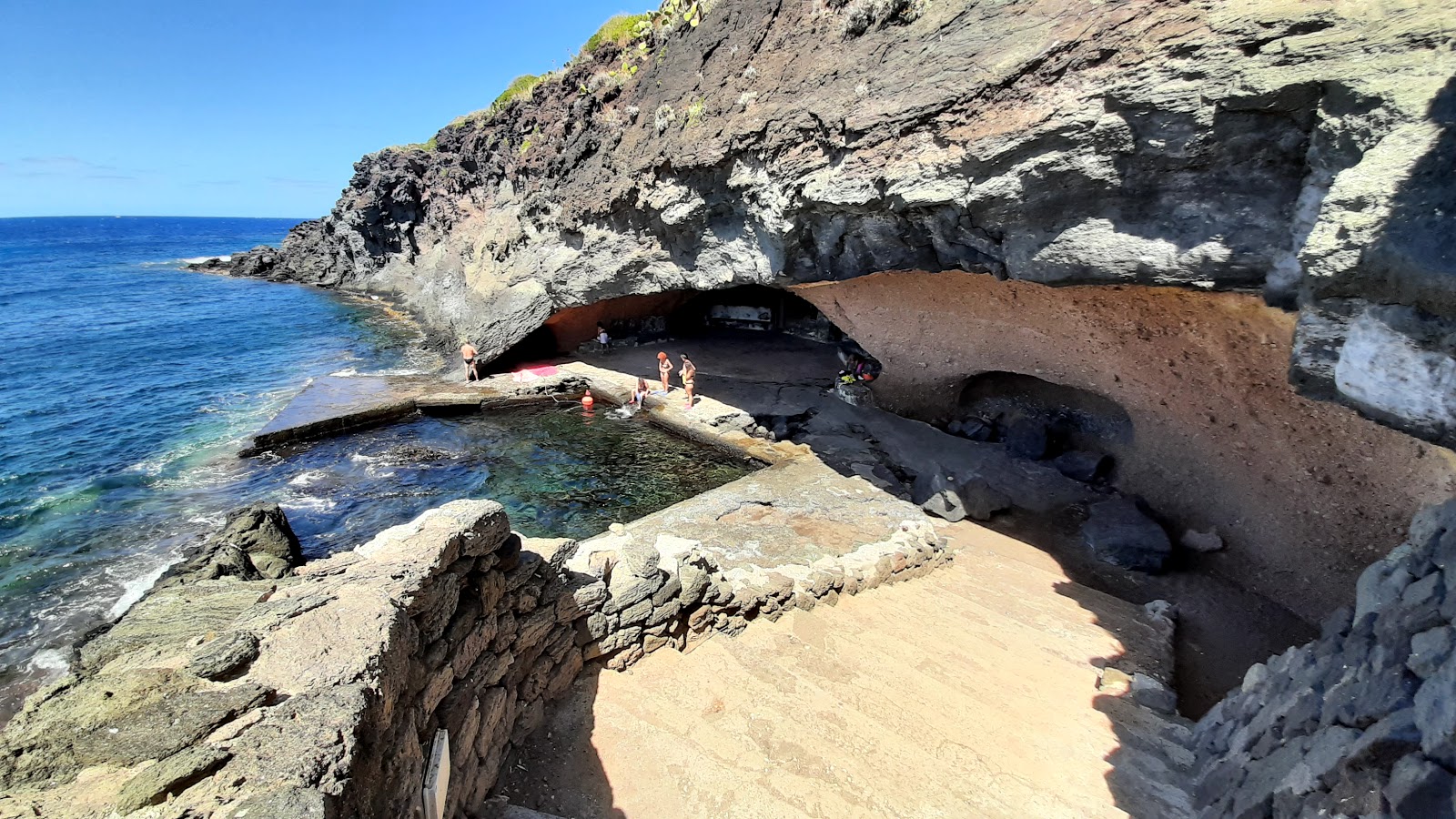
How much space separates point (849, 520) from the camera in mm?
9664

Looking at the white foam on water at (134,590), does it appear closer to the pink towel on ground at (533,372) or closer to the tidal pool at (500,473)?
the tidal pool at (500,473)

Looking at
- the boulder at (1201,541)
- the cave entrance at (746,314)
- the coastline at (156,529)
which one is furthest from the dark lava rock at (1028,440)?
the coastline at (156,529)

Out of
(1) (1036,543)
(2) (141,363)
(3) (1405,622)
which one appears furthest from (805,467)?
(2) (141,363)

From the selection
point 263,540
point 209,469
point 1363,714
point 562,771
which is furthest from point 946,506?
point 209,469

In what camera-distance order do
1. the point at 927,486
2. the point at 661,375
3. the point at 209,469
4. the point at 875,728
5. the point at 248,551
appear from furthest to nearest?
Result: the point at 661,375, the point at 209,469, the point at 927,486, the point at 248,551, the point at 875,728

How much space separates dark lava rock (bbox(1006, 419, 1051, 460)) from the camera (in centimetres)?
1187

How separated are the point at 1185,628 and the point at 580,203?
15.6m

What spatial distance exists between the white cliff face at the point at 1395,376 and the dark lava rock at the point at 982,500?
5.57m

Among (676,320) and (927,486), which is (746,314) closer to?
(676,320)

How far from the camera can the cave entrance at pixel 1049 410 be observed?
1124 cm

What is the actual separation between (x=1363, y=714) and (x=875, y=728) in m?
3.36

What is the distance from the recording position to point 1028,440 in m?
12.0

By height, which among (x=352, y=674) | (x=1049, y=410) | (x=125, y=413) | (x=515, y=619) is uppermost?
(x=352, y=674)

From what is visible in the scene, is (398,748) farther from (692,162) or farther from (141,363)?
(141,363)
